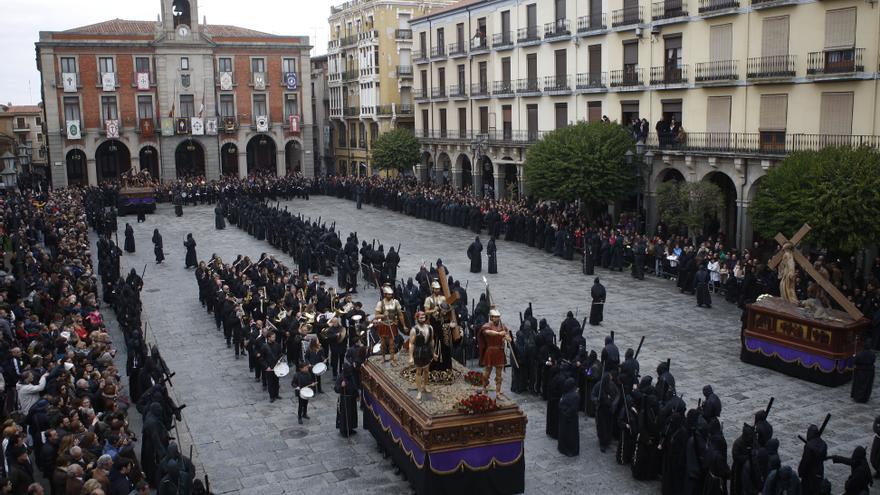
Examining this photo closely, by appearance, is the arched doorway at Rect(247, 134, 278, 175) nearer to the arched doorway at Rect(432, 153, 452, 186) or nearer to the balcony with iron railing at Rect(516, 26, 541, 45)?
the arched doorway at Rect(432, 153, 452, 186)

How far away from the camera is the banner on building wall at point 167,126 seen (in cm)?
5516

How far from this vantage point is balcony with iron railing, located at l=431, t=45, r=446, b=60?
49.4 m

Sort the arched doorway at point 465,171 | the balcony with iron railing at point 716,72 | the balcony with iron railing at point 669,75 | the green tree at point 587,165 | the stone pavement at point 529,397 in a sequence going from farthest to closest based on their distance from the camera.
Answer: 1. the arched doorway at point 465,171
2. the balcony with iron railing at point 669,75
3. the green tree at point 587,165
4. the balcony with iron railing at point 716,72
5. the stone pavement at point 529,397

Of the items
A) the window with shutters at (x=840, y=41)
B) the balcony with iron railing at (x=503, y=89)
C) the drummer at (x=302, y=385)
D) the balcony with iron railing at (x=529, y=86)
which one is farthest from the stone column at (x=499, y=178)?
the drummer at (x=302, y=385)

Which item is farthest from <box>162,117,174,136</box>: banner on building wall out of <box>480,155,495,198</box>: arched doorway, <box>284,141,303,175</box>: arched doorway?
<box>480,155,495,198</box>: arched doorway

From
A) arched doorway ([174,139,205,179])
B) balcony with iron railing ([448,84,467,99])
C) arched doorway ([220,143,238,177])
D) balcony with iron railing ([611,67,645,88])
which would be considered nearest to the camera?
balcony with iron railing ([611,67,645,88])

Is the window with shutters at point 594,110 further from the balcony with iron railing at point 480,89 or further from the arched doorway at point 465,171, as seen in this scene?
the arched doorway at point 465,171

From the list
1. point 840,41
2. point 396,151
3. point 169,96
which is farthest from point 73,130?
point 840,41

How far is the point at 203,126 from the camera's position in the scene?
56625 millimetres

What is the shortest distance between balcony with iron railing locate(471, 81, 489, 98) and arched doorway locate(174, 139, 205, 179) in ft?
72.6

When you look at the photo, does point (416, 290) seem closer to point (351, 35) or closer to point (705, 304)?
point (705, 304)

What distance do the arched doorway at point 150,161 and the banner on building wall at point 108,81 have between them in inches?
205

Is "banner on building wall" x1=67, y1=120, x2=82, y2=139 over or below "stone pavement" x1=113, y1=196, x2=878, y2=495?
over

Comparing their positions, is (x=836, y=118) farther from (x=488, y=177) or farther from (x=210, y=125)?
(x=210, y=125)
